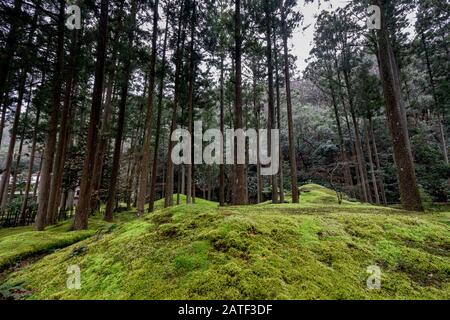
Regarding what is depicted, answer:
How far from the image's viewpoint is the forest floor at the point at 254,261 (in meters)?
1.77

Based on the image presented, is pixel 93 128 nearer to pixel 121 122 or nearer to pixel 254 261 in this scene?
pixel 121 122

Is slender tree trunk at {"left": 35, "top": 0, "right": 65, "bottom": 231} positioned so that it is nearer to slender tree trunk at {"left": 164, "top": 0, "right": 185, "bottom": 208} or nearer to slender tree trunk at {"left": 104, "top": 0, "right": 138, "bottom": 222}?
slender tree trunk at {"left": 104, "top": 0, "right": 138, "bottom": 222}

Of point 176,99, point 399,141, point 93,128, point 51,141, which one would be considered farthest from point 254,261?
point 176,99

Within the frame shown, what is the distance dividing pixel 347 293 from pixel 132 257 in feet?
6.58

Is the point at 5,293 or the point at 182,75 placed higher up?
the point at 182,75

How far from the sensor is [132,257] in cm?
235

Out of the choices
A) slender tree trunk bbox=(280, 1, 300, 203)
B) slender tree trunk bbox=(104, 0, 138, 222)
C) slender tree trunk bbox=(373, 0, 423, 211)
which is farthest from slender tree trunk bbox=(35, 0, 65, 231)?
slender tree trunk bbox=(373, 0, 423, 211)

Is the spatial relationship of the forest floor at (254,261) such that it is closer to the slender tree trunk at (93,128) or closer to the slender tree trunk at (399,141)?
the slender tree trunk at (399,141)

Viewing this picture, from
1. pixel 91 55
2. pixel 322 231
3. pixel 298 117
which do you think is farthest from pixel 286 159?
pixel 322 231

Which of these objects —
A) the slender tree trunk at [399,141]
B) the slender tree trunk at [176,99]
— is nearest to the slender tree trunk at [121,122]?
the slender tree trunk at [176,99]

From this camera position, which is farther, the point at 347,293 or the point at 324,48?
the point at 324,48

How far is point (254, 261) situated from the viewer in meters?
2.03
